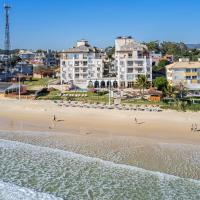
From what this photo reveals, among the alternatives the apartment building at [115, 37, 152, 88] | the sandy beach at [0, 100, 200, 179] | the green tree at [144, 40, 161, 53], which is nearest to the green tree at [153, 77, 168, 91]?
the apartment building at [115, 37, 152, 88]

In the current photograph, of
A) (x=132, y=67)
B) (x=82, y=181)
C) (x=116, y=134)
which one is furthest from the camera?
(x=132, y=67)

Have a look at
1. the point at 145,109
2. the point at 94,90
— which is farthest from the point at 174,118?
the point at 94,90

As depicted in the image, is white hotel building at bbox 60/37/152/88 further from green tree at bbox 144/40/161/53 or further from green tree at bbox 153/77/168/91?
green tree at bbox 144/40/161/53

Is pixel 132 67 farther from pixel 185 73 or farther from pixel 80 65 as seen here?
Result: pixel 80 65

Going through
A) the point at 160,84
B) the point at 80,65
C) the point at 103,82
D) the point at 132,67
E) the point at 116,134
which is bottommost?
the point at 116,134

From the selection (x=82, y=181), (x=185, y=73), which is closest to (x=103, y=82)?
(x=185, y=73)

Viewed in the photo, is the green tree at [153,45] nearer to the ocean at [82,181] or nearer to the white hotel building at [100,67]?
the white hotel building at [100,67]

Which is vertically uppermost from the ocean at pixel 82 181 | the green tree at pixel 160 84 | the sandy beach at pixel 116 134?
the green tree at pixel 160 84

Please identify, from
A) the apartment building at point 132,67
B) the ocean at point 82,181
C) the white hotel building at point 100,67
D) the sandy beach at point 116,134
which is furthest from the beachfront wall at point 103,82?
the ocean at point 82,181
